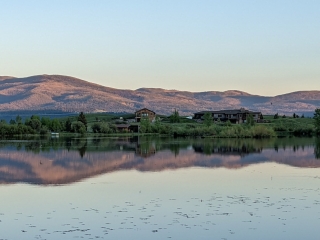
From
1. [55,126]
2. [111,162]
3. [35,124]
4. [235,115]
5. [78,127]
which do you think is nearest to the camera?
[111,162]

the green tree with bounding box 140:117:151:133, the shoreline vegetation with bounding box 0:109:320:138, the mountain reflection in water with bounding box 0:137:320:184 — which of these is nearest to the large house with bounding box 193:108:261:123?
the shoreline vegetation with bounding box 0:109:320:138

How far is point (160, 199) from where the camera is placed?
65.1 feet

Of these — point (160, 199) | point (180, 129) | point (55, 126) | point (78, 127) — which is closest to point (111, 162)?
point (160, 199)

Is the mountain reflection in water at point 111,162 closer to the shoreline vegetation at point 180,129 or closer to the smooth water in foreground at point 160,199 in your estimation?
the smooth water in foreground at point 160,199

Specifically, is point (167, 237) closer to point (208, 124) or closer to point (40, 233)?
point (40, 233)

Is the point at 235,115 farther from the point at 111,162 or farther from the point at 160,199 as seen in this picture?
the point at 160,199

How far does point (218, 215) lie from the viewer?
16.7 m

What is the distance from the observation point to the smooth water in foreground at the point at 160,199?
15.0 meters

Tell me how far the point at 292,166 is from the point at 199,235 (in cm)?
1779

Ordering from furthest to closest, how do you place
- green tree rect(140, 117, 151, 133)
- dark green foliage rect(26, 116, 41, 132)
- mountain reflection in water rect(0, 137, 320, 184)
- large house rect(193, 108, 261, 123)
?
1. large house rect(193, 108, 261, 123)
2. dark green foliage rect(26, 116, 41, 132)
3. green tree rect(140, 117, 151, 133)
4. mountain reflection in water rect(0, 137, 320, 184)

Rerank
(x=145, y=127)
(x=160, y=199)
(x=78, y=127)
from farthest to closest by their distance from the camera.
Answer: (x=78, y=127) → (x=145, y=127) → (x=160, y=199)

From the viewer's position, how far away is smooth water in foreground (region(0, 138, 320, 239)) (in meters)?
15.0

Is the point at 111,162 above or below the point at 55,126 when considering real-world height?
below

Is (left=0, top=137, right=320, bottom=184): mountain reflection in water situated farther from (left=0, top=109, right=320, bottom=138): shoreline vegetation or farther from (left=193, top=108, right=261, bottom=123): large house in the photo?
(left=193, top=108, right=261, bottom=123): large house
